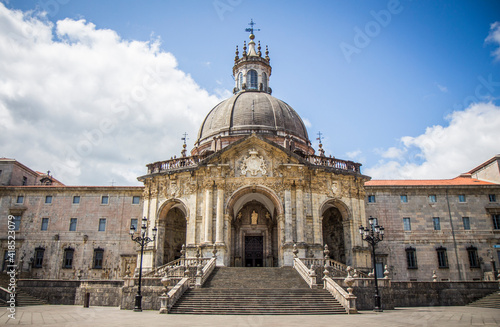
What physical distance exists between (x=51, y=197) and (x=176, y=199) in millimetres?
15200

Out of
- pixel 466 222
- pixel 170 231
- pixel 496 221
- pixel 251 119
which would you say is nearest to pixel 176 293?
pixel 170 231

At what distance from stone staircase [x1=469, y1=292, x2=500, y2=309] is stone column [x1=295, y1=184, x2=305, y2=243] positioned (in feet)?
39.0

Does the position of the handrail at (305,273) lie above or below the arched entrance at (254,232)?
below

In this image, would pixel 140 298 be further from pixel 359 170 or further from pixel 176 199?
pixel 359 170

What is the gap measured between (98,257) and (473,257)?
35038 millimetres

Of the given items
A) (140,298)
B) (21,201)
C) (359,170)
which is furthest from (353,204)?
(21,201)

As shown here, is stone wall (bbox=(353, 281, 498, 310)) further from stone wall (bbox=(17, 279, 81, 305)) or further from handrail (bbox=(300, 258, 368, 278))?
stone wall (bbox=(17, 279, 81, 305))

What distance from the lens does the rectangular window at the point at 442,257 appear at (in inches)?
1439

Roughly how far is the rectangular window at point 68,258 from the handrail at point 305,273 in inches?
887

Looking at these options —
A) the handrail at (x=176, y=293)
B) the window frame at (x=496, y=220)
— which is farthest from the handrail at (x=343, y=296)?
the window frame at (x=496, y=220)

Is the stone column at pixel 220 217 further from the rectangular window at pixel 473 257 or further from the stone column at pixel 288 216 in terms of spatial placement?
the rectangular window at pixel 473 257

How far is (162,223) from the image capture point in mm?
33594

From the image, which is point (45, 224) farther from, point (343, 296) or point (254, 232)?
point (343, 296)

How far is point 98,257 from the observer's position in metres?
37.8
